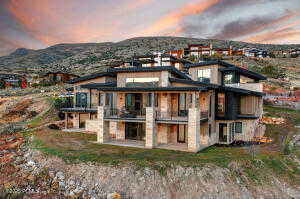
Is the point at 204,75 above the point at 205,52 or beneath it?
beneath

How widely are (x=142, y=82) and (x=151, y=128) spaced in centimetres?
530

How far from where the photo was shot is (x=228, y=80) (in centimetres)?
3103

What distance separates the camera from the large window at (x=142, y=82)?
81.9ft

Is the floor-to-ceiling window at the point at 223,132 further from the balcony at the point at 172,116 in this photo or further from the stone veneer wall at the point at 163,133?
the stone veneer wall at the point at 163,133

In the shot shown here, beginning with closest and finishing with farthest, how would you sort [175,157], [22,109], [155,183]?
[155,183]
[175,157]
[22,109]

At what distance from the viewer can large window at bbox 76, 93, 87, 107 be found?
1408 inches

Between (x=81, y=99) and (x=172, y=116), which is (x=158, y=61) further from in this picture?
(x=172, y=116)

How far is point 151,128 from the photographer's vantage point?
75.6 feet

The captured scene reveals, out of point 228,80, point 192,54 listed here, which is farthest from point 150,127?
point 192,54

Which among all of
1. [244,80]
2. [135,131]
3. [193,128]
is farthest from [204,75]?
[135,131]

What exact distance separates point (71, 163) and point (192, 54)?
8636 cm

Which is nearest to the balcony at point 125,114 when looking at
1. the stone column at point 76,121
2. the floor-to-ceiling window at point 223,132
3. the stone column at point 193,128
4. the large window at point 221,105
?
the stone column at point 193,128

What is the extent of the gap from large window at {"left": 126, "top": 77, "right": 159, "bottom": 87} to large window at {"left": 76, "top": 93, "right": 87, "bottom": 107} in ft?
39.4

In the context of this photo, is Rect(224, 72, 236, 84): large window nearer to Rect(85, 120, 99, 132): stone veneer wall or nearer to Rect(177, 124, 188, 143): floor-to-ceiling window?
Rect(177, 124, 188, 143): floor-to-ceiling window
